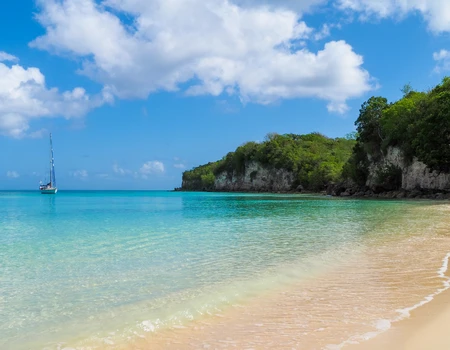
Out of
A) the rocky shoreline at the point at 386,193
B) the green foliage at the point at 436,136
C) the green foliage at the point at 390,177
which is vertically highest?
the green foliage at the point at 436,136

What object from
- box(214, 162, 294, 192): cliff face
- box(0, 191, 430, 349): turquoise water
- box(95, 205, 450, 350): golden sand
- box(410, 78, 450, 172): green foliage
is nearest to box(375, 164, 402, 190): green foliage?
box(410, 78, 450, 172): green foliage

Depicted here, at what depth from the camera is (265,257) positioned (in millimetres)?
9617

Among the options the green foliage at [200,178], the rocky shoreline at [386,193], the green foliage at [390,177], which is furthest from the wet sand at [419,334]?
the green foliage at [200,178]

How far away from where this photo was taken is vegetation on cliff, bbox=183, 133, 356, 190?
308 ft

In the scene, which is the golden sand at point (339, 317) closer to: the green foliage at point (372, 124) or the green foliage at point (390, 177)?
the green foliage at point (390, 177)

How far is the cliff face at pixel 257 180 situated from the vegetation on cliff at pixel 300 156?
1.55m

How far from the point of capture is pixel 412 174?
49969 millimetres

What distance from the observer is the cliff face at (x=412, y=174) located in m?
45.3

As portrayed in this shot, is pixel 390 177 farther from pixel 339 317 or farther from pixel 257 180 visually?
pixel 257 180

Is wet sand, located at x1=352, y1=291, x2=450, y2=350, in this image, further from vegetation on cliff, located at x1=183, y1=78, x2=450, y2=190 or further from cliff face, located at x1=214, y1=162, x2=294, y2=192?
cliff face, located at x1=214, y1=162, x2=294, y2=192

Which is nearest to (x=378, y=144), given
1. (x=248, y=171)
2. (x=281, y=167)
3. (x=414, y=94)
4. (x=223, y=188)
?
(x=414, y=94)

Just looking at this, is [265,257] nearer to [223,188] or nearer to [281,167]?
[281,167]

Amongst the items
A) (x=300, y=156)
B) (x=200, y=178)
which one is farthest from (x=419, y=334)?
(x=200, y=178)

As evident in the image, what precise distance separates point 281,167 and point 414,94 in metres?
55.3
